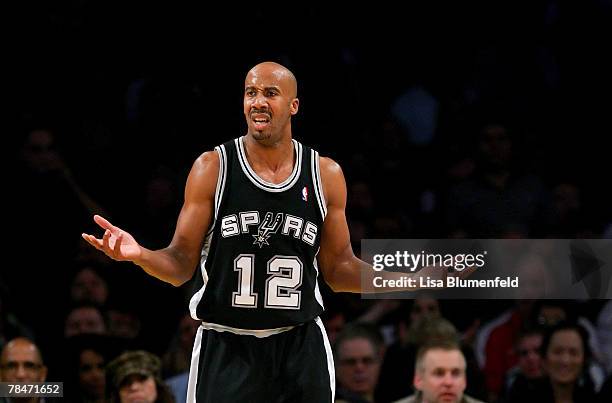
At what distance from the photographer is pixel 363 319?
791 cm

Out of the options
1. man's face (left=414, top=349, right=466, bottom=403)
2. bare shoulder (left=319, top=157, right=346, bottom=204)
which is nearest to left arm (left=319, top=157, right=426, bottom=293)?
bare shoulder (left=319, top=157, right=346, bottom=204)

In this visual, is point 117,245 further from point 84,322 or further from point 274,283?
point 84,322

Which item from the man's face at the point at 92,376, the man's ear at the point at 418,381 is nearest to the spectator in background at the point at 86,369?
the man's face at the point at 92,376

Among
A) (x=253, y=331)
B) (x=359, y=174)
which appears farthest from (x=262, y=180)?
(x=359, y=174)

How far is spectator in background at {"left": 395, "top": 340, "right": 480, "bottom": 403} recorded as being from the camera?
256 inches

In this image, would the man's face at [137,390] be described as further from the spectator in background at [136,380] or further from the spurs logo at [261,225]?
the spurs logo at [261,225]

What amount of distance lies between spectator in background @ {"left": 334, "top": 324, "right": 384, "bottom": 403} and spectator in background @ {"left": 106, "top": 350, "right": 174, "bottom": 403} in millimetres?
1036

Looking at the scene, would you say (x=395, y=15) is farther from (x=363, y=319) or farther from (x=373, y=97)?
(x=363, y=319)

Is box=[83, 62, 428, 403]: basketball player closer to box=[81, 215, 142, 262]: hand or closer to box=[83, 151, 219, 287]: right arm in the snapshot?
box=[83, 151, 219, 287]: right arm

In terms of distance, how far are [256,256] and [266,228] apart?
0.12m

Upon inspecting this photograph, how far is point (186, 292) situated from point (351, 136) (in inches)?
73.1

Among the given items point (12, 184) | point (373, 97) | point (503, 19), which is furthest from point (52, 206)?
point (503, 19)

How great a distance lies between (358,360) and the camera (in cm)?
707

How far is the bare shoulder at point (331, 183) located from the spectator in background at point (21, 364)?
247 centimetres
